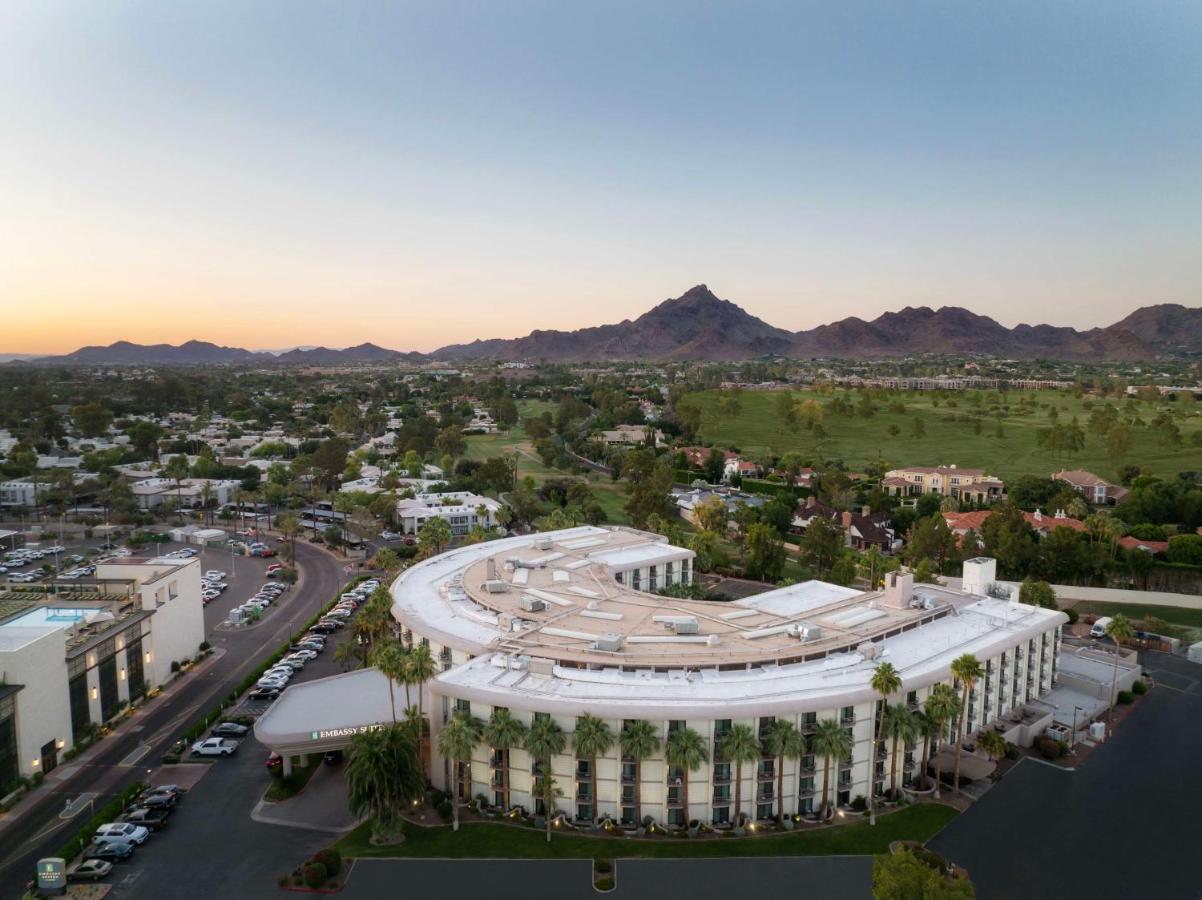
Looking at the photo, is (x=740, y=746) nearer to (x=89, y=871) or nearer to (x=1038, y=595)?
(x=89, y=871)

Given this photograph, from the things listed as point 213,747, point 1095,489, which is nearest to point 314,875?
point 213,747

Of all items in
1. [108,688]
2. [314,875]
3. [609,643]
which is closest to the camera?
[314,875]

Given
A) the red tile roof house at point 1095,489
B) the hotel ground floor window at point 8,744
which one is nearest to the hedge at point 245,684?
the hotel ground floor window at point 8,744

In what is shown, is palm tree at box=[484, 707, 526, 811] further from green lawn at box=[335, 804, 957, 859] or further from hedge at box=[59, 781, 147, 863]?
hedge at box=[59, 781, 147, 863]

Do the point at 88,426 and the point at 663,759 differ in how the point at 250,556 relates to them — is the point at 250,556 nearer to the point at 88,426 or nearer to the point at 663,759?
the point at 663,759

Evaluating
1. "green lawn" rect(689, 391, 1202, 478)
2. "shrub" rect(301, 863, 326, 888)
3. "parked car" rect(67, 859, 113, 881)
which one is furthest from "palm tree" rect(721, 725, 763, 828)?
"green lawn" rect(689, 391, 1202, 478)

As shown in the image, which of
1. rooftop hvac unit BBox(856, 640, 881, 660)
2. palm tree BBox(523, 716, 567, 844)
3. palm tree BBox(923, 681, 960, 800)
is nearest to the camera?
palm tree BBox(523, 716, 567, 844)
